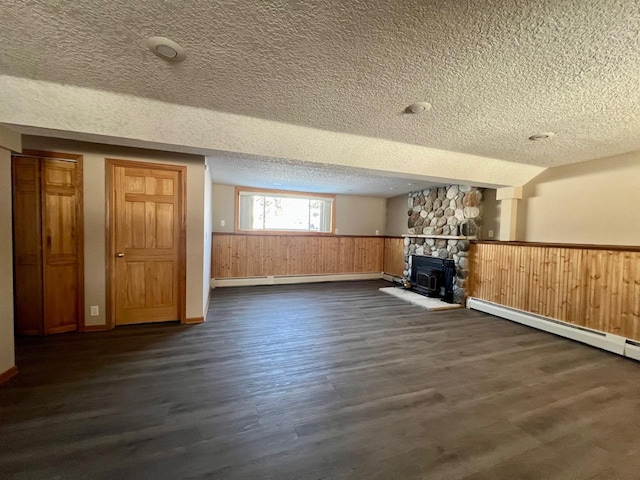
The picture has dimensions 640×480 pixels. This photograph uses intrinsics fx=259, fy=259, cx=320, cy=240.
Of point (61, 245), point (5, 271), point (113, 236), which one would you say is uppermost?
point (113, 236)

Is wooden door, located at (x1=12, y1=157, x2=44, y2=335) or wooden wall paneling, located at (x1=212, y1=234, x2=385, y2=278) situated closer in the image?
wooden door, located at (x1=12, y1=157, x2=44, y2=335)

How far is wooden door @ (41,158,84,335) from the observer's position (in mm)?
2936

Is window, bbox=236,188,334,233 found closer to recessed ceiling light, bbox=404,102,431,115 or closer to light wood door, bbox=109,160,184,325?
light wood door, bbox=109,160,184,325

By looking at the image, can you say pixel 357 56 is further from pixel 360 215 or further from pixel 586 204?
pixel 360 215

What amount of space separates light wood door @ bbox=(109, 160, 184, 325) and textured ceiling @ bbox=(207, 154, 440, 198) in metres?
0.84

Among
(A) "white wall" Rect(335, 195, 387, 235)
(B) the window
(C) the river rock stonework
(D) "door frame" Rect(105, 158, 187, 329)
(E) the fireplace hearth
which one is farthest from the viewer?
(A) "white wall" Rect(335, 195, 387, 235)

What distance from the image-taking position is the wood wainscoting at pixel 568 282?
2.90 metres

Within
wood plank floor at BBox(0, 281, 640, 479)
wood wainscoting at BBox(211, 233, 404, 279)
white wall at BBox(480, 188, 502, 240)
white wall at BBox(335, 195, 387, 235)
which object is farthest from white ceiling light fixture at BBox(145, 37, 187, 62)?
white wall at BBox(335, 195, 387, 235)

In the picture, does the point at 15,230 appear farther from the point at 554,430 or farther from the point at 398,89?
the point at 554,430

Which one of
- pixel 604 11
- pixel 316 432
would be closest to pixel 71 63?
pixel 316 432

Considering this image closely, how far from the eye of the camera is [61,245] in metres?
3.02

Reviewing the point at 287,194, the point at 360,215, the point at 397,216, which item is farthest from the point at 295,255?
the point at 397,216

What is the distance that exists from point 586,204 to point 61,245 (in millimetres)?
6708

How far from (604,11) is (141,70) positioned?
256cm
